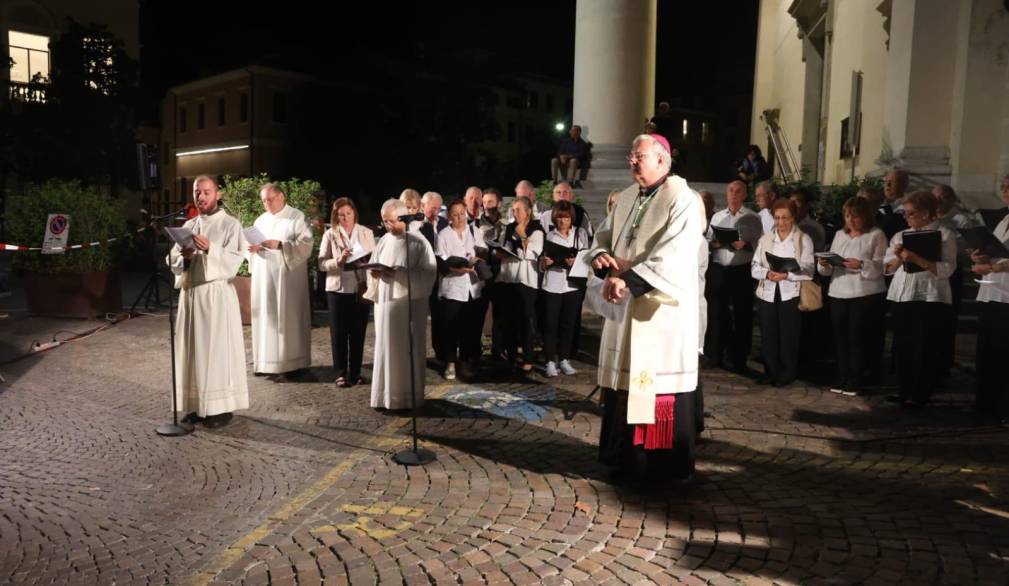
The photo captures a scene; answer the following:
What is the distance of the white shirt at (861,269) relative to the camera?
8.16m

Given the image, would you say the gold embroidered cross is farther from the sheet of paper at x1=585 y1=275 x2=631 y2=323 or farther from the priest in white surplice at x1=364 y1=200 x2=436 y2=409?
the priest in white surplice at x1=364 y1=200 x2=436 y2=409

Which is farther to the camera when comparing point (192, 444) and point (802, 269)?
point (802, 269)

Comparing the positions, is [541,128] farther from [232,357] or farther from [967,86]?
[232,357]

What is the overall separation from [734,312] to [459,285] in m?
3.09

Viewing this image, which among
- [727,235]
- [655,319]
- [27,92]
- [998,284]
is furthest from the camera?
[27,92]

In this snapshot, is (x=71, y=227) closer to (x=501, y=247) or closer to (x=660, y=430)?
(x=501, y=247)

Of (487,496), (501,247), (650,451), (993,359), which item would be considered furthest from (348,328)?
(993,359)

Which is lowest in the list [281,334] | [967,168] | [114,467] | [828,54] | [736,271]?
[114,467]

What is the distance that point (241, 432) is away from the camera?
22.6 feet

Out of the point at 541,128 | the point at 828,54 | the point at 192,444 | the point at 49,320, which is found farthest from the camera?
the point at 541,128

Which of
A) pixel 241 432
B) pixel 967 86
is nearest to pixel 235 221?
pixel 241 432

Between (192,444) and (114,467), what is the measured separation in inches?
26.7

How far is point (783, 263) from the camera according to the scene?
834cm

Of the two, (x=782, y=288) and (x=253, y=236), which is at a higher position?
(x=253, y=236)
